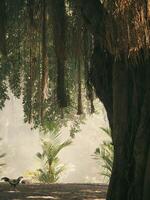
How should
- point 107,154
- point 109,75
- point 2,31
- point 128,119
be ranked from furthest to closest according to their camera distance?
point 107,154
point 109,75
point 2,31
point 128,119

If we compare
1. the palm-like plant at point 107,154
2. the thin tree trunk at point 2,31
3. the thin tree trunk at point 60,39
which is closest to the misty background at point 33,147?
the palm-like plant at point 107,154

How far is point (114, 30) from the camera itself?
5.39m

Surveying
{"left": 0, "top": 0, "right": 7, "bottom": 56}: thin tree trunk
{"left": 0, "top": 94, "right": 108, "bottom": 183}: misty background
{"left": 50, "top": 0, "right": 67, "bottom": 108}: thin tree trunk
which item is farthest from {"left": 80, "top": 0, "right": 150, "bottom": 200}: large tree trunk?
{"left": 0, "top": 94, "right": 108, "bottom": 183}: misty background

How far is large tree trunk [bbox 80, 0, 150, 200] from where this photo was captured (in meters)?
6.50

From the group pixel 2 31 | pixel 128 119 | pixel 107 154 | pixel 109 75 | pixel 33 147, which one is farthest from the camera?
pixel 33 147

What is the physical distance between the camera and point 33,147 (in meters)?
77.5

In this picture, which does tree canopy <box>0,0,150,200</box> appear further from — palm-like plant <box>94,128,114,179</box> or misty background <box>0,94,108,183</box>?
misty background <box>0,94,108,183</box>

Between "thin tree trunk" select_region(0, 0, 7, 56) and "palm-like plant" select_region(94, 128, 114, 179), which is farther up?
"thin tree trunk" select_region(0, 0, 7, 56)

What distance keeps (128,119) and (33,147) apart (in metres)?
71.2

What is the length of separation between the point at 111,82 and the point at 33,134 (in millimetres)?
71403

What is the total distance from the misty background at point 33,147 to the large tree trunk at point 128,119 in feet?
187

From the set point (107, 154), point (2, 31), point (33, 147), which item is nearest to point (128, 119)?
point (2, 31)

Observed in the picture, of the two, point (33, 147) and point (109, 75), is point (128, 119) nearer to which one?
point (109, 75)

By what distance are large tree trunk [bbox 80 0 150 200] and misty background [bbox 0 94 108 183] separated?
187 feet
